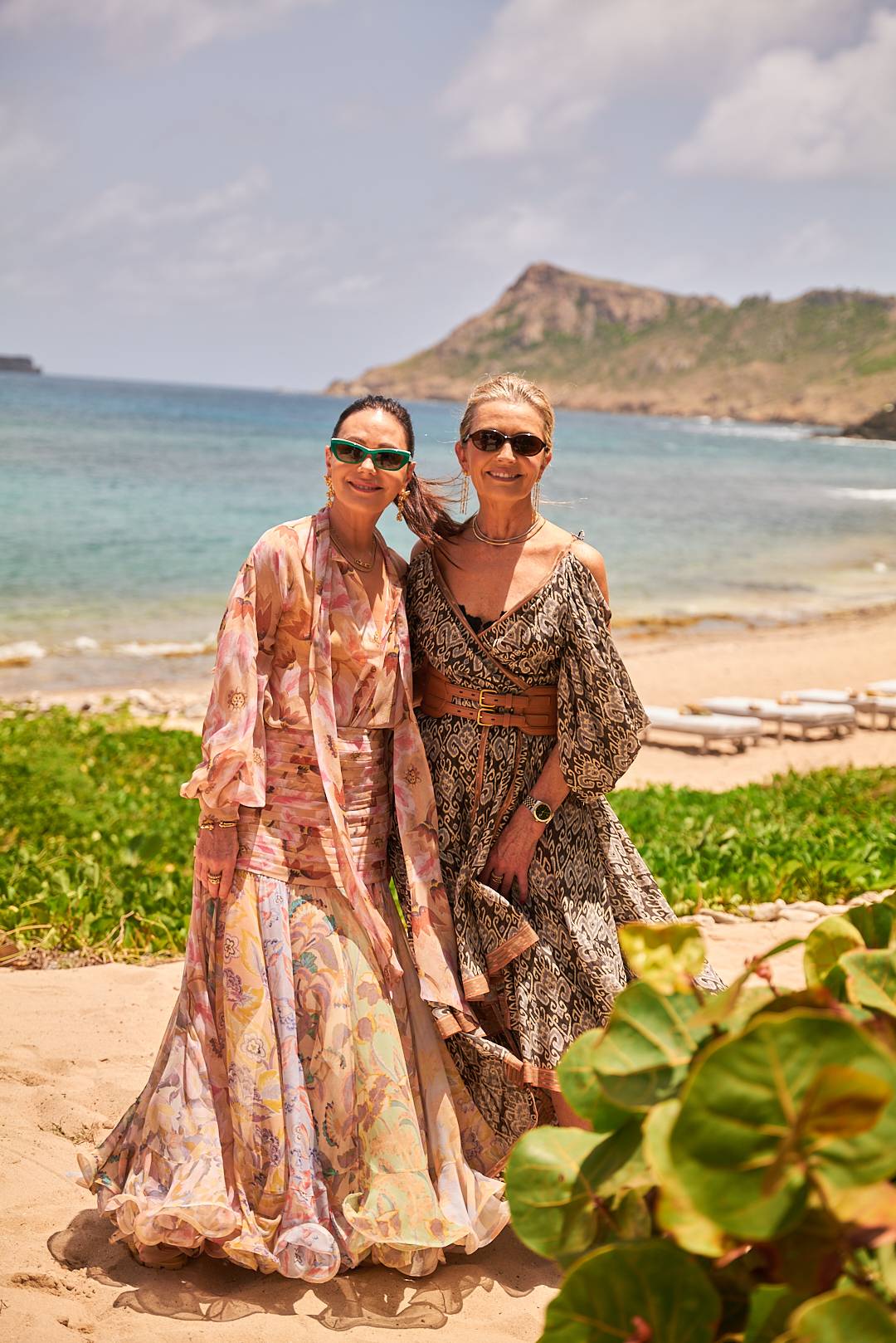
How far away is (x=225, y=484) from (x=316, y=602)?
43747 mm

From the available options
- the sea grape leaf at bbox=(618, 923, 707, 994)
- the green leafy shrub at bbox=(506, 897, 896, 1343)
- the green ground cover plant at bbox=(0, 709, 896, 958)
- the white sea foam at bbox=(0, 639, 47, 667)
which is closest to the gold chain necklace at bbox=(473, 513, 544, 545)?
the green leafy shrub at bbox=(506, 897, 896, 1343)

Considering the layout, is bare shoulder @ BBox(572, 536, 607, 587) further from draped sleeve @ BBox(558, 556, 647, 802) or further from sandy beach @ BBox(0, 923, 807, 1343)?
sandy beach @ BBox(0, 923, 807, 1343)

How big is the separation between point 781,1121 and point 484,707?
7.90ft

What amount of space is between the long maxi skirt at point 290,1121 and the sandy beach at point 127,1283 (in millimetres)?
78

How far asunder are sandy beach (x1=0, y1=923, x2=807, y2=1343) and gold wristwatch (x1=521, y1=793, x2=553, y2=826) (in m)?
1.15

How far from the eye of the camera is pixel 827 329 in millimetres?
177125

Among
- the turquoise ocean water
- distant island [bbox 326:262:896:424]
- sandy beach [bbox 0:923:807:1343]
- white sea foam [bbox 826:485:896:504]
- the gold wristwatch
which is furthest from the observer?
distant island [bbox 326:262:896:424]

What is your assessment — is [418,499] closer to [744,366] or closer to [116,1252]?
[116,1252]

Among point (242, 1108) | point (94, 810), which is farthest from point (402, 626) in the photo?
point (94, 810)

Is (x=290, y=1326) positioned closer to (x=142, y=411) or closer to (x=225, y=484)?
(x=225, y=484)

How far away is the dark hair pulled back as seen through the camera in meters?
3.35

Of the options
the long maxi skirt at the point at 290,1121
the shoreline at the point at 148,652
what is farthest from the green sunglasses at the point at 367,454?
the shoreline at the point at 148,652

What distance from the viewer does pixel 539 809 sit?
3.33 metres

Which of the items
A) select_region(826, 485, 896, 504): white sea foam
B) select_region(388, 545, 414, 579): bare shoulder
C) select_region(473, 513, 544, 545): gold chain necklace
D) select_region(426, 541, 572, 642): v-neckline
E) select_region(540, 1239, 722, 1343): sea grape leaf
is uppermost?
select_region(473, 513, 544, 545): gold chain necklace
